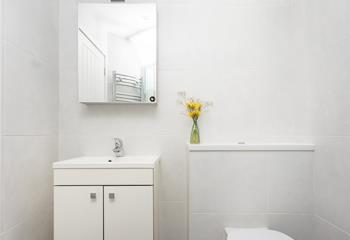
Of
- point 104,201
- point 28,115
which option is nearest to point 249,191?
point 104,201

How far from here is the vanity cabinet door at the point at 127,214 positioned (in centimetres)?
122

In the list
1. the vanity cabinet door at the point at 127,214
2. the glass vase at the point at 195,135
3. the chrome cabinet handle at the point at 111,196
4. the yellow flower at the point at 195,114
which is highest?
the yellow flower at the point at 195,114

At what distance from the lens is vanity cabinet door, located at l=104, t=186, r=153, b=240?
122 centimetres

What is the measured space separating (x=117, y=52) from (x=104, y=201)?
38.0 inches

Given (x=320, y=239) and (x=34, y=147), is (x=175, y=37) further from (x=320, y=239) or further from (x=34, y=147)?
(x=320, y=239)

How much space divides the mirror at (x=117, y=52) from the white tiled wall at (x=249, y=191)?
2.02 ft

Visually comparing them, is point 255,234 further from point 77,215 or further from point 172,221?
point 77,215

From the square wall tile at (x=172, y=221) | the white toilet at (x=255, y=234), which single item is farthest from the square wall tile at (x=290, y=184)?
the square wall tile at (x=172, y=221)

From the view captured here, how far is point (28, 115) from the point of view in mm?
1260

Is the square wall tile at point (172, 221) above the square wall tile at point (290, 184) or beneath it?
beneath

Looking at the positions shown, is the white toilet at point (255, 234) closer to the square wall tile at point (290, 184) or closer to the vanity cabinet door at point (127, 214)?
the square wall tile at point (290, 184)

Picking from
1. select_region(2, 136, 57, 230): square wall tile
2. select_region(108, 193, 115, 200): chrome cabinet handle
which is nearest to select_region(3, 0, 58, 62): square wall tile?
select_region(2, 136, 57, 230): square wall tile

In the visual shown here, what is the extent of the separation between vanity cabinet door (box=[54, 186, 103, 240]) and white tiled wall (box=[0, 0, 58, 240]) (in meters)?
0.18

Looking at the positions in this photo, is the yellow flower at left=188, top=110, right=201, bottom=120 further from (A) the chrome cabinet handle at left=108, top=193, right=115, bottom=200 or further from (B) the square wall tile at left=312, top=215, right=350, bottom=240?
(B) the square wall tile at left=312, top=215, right=350, bottom=240
